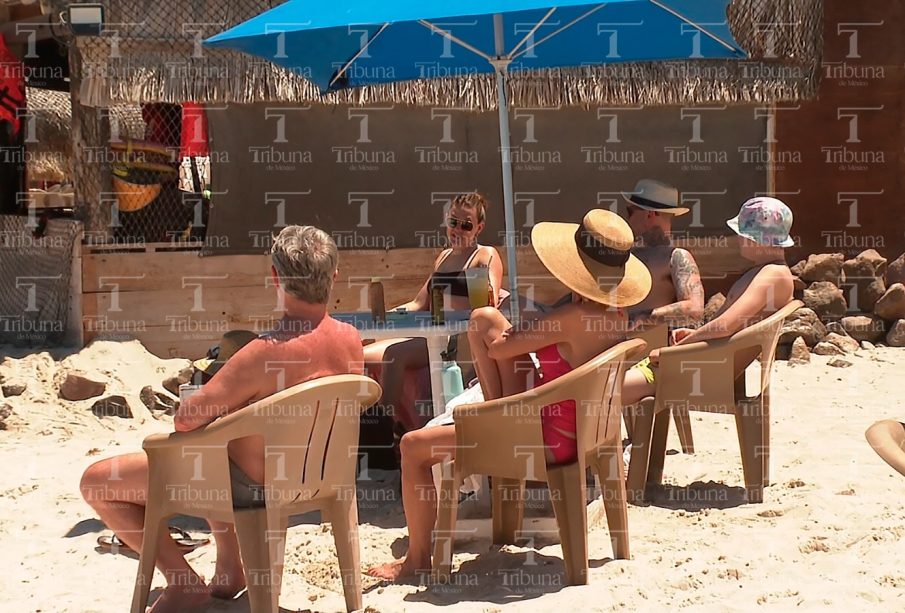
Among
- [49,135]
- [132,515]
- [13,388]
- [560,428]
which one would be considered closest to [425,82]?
[13,388]

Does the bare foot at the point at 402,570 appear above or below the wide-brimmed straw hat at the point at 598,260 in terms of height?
below

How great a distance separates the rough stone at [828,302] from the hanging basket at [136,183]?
523 centimetres

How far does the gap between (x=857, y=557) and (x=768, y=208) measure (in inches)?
72.1

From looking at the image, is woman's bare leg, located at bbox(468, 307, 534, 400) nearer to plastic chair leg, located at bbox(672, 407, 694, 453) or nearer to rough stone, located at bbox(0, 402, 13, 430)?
plastic chair leg, located at bbox(672, 407, 694, 453)

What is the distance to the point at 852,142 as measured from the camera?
966cm

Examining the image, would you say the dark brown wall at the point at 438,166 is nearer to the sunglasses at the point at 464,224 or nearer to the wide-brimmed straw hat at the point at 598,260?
the sunglasses at the point at 464,224

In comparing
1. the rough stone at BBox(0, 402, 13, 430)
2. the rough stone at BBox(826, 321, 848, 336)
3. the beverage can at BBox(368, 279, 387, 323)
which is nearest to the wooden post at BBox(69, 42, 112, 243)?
the rough stone at BBox(0, 402, 13, 430)

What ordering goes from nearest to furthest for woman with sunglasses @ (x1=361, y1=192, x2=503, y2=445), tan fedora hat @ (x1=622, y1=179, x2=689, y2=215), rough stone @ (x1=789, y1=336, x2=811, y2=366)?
woman with sunglasses @ (x1=361, y1=192, x2=503, y2=445)
tan fedora hat @ (x1=622, y1=179, x2=689, y2=215)
rough stone @ (x1=789, y1=336, x2=811, y2=366)

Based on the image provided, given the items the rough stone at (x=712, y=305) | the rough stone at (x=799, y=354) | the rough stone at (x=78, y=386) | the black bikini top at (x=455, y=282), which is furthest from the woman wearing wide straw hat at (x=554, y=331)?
the rough stone at (x=712, y=305)

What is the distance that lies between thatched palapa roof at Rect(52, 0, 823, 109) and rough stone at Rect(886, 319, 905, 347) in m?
1.98

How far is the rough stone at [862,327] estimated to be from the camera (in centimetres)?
894

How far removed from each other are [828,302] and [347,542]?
6.18m

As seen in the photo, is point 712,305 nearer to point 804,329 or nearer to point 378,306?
point 804,329

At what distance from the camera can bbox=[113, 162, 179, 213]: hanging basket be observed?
28.5 ft
